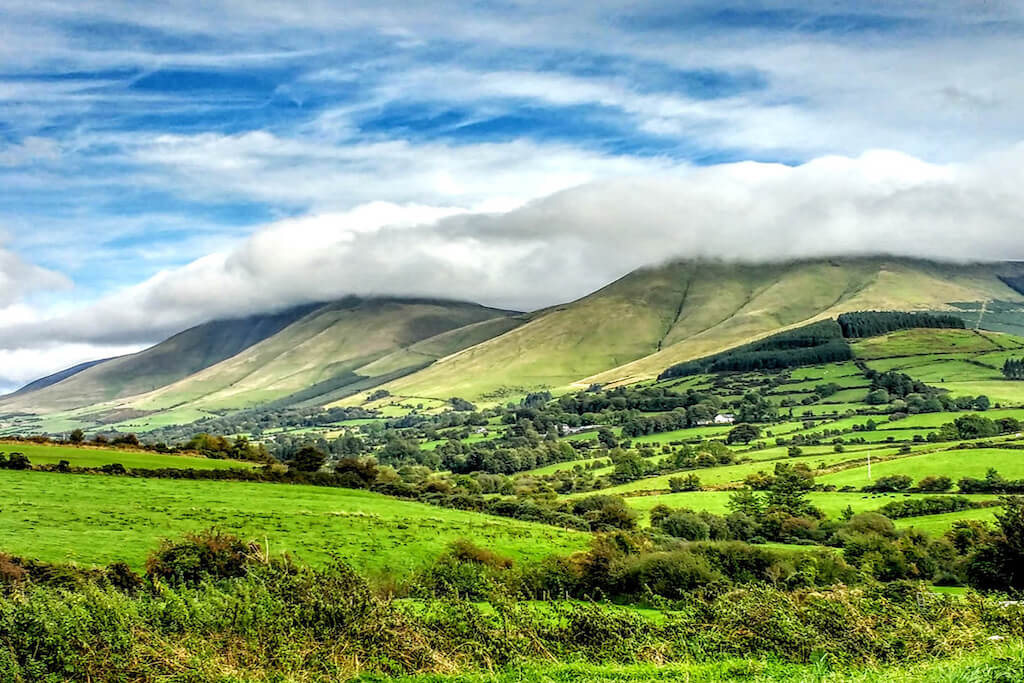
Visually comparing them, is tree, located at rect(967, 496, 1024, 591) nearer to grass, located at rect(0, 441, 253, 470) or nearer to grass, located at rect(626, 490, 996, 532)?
grass, located at rect(626, 490, 996, 532)

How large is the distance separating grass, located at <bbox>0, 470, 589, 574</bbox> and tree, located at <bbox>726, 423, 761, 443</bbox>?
352 ft

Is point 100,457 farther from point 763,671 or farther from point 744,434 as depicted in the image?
point 744,434

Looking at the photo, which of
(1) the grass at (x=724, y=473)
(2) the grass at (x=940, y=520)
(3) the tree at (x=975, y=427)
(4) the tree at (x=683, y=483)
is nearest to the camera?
(2) the grass at (x=940, y=520)

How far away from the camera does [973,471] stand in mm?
117938

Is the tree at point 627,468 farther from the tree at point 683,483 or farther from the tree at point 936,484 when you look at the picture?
the tree at point 936,484

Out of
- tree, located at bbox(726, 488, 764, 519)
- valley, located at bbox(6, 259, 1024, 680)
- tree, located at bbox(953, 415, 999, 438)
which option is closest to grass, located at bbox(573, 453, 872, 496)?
valley, located at bbox(6, 259, 1024, 680)

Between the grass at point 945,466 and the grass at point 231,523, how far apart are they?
201 feet

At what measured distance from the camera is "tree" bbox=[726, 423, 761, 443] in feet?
618

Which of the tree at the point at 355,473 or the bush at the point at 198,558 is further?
the tree at the point at 355,473

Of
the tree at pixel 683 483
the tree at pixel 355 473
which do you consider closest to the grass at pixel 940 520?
the tree at pixel 683 483

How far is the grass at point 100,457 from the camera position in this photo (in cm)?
8788

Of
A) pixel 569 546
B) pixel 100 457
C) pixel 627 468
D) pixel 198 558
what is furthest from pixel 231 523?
pixel 627 468

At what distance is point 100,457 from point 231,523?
3412 centimetres

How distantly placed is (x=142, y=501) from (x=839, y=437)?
145312 millimetres
